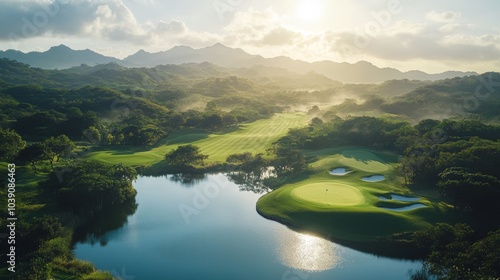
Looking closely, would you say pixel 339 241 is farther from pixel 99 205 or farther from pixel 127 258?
pixel 99 205

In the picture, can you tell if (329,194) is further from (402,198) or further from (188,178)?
(188,178)

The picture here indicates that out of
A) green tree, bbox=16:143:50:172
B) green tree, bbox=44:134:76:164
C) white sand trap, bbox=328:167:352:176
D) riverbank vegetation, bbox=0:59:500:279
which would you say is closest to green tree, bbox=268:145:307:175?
riverbank vegetation, bbox=0:59:500:279

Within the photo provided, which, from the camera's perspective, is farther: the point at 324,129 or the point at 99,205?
the point at 324,129

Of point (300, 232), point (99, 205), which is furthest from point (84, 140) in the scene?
point (300, 232)

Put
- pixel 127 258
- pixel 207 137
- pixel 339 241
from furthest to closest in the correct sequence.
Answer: pixel 207 137
pixel 339 241
pixel 127 258

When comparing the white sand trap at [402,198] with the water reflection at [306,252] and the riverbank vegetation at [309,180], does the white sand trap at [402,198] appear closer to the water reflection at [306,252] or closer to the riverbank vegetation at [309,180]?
the riverbank vegetation at [309,180]

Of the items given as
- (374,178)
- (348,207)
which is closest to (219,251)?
(348,207)
